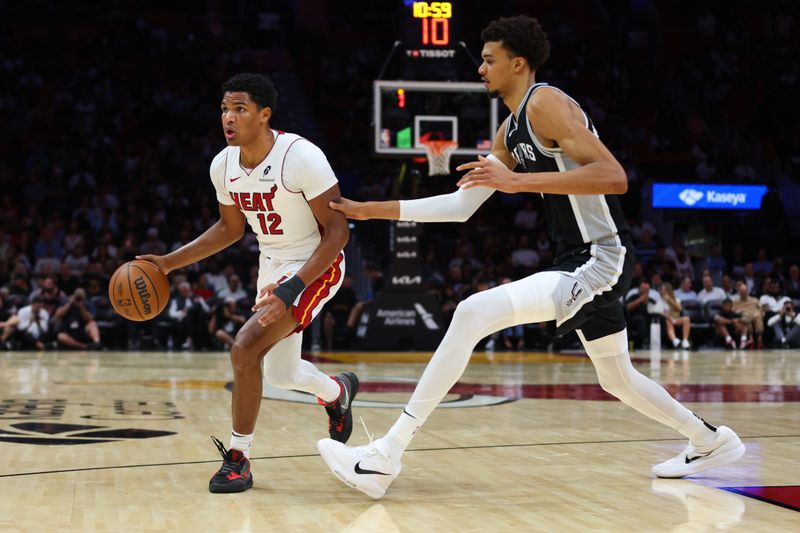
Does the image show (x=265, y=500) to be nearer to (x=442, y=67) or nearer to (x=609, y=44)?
(x=442, y=67)

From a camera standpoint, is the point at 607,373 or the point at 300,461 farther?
the point at 300,461

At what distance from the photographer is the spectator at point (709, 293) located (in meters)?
16.6

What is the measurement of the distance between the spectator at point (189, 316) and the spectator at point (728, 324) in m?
7.97

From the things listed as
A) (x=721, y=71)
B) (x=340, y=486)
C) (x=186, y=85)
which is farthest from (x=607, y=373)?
(x=721, y=71)

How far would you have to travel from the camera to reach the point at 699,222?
68.5 feet

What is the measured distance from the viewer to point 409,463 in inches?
201

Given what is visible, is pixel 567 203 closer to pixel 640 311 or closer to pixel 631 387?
pixel 631 387

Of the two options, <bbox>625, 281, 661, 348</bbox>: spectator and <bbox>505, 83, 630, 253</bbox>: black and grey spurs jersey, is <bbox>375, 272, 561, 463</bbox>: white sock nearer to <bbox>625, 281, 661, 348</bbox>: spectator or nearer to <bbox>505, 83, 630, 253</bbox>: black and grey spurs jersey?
<bbox>505, 83, 630, 253</bbox>: black and grey spurs jersey

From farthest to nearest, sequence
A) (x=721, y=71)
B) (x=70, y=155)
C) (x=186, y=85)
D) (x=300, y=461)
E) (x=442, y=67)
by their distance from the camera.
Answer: (x=721, y=71) < (x=186, y=85) < (x=70, y=155) < (x=442, y=67) < (x=300, y=461)

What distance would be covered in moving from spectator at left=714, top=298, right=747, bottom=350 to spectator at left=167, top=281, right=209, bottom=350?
314 inches

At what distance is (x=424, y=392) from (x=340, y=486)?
0.61 m

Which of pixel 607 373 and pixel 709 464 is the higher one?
pixel 607 373

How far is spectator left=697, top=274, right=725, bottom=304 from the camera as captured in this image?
54.5 feet

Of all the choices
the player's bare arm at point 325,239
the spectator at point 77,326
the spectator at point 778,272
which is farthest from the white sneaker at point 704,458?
the spectator at point 778,272
